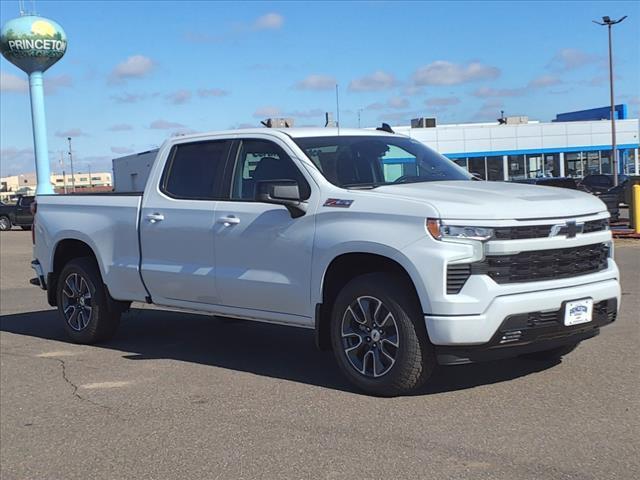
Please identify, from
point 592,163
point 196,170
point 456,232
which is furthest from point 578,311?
point 592,163

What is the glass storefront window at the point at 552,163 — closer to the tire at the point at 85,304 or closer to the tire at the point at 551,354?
the tire at the point at 85,304

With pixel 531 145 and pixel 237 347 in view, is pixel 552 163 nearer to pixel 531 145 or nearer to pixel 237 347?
pixel 531 145

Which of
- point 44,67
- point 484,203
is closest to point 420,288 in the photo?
point 484,203

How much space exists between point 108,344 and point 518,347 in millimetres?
4649

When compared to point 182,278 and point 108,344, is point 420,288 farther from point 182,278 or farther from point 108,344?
point 108,344

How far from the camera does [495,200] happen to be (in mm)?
5305

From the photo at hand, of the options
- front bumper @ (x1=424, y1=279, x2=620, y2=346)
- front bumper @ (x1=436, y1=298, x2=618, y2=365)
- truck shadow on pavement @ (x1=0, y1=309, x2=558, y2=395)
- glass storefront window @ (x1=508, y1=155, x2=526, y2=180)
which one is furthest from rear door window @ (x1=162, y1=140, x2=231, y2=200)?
glass storefront window @ (x1=508, y1=155, x2=526, y2=180)

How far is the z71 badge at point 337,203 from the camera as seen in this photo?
5.68m

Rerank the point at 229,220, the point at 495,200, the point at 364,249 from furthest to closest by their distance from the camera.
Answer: the point at 229,220
the point at 364,249
the point at 495,200

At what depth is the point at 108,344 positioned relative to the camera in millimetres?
8180

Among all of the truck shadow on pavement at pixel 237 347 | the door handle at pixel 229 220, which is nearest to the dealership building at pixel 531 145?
the truck shadow on pavement at pixel 237 347

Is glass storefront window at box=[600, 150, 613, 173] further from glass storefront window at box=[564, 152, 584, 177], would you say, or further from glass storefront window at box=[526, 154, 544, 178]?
glass storefront window at box=[526, 154, 544, 178]

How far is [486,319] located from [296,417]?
1441mm

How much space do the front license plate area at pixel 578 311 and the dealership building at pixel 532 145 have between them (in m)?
48.1
